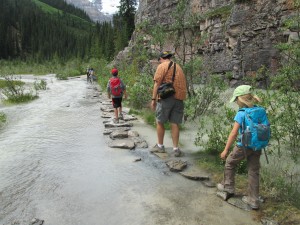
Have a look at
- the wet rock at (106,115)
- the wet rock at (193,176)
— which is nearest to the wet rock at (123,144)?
the wet rock at (193,176)

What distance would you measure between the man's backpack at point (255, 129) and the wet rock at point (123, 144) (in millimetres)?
3537

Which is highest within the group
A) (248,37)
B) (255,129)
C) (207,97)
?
(248,37)

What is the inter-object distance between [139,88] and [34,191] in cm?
751

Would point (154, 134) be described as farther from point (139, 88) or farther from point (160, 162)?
point (139, 88)

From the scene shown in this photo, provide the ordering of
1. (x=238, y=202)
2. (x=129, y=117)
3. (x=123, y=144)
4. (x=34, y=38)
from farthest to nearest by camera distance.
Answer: (x=34, y=38)
(x=129, y=117)
(x=123, y=144)
(x=238, y=202)

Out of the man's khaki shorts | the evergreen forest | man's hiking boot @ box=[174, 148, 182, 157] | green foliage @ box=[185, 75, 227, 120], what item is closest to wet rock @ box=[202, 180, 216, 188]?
man's hiking boot @ box=[174, 148, 182, 157]

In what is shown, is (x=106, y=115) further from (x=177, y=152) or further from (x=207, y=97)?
(x=177, y=152)

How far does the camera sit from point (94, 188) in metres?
4.93

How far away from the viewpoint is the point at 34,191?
15.8 ft

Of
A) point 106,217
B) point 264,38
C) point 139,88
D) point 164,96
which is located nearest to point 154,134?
point 164,96

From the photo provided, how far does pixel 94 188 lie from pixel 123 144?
2.44m

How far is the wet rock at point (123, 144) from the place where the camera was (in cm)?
719

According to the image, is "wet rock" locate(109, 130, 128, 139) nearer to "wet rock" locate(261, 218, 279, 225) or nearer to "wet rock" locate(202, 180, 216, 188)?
"wet rock" locate(202, 180, 216, 188)

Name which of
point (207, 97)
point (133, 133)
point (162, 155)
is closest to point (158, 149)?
point (162, 155)
